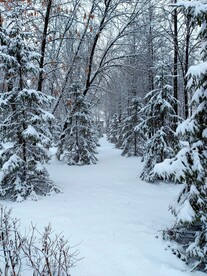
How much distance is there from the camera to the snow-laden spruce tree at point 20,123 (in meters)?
7.55

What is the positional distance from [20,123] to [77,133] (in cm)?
776

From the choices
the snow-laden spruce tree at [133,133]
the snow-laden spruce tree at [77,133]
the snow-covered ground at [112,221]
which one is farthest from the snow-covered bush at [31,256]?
the snow-laden spruce tree at [133,133]

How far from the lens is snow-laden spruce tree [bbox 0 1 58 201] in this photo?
24.8 ft

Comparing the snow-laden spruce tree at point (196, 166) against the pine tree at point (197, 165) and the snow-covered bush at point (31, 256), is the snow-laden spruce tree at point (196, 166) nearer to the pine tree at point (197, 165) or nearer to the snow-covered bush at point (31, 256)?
the pine tree at point (197, 165)

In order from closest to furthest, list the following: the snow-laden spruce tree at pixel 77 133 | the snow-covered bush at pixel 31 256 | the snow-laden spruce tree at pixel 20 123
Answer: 1. the snow-covered bush at pixel 31 256
2. the snow-laden spruce tree at pixel 20 123
3. the snow-laden spruce tree at pixel 77 133

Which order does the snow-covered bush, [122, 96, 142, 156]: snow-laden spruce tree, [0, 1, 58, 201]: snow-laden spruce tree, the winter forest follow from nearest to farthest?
the snow-covered bush, the winter forest, [0, 1, 58, 201]: snow-laden spruce tree, [122, 96, 142, 156]: snow-laden spruce tree

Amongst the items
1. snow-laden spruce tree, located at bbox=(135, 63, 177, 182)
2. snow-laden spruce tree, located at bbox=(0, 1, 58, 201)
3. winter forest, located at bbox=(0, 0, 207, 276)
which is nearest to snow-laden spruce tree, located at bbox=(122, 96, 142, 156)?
winter forest, located at bbox=(0, 0, 207, 276)

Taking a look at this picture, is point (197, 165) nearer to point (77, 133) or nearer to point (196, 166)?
point (196, 166)

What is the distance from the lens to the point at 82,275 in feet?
12.7

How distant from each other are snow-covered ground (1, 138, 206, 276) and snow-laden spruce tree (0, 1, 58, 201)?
0.80 meters

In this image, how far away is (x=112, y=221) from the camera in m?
5.99

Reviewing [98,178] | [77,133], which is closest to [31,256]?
[98,178]

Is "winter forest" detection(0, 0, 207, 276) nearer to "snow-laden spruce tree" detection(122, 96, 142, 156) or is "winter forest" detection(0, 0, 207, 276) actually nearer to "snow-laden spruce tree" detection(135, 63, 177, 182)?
"snow-laden spruce tree" detection(135, 63, 177, 182)

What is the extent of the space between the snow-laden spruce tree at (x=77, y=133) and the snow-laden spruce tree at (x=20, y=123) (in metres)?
6.87
